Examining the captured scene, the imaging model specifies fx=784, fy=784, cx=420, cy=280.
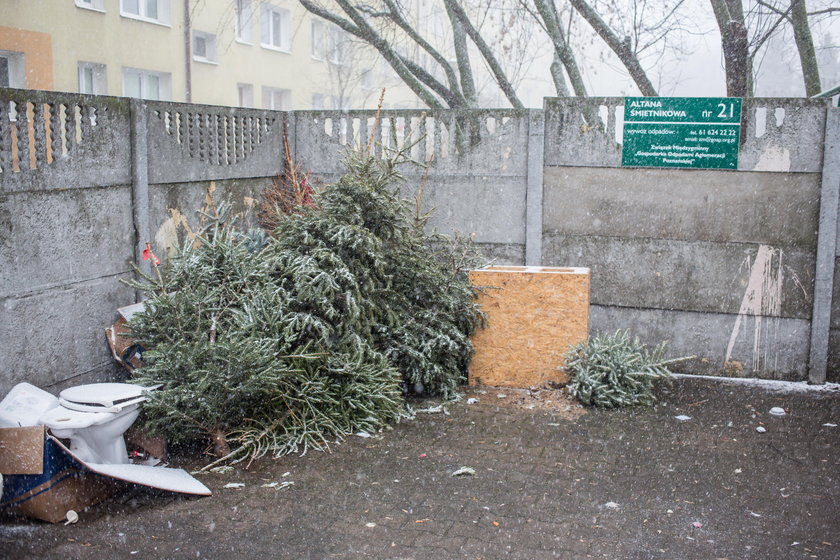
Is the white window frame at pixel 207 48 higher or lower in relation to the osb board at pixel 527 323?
higher

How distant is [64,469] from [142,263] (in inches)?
86.9

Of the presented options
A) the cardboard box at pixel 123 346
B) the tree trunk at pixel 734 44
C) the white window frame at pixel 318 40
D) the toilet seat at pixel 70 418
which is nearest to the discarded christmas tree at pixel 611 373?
the cardboard box at pixel 123 346

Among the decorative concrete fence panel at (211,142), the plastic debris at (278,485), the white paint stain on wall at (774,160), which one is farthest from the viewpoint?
the white paint stain on wall at (774,160)

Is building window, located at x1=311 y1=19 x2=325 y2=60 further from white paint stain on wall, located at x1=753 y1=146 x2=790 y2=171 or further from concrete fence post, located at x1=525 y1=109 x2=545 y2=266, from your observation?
white paint stain on wall, located at x1=753 y1=146 x2=790 y2=171

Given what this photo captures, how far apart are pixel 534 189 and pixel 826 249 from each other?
8.93ft

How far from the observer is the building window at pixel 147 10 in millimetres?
19134

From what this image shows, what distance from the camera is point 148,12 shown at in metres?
20.0

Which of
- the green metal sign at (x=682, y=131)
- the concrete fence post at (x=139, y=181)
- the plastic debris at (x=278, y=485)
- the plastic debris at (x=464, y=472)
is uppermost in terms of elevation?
the green metal sign at (x=682, y=131)

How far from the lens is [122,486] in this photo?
16.2 ft

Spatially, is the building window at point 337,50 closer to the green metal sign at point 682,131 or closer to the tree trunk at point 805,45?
the tree trunk at point 805,45

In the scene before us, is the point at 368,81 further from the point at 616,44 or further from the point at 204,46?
the point at 616,44

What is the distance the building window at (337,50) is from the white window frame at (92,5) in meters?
8.65

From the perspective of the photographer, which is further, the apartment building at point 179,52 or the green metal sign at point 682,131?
the apartment building at point 179,52

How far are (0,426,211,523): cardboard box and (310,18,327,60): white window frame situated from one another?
80.2 feet
